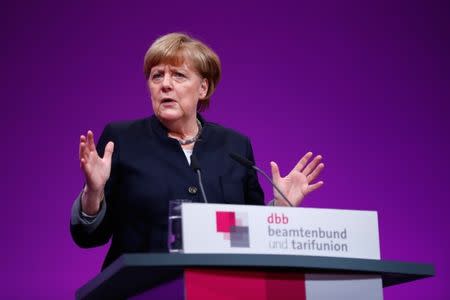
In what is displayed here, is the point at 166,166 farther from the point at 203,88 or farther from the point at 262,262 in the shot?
the point at 262,262

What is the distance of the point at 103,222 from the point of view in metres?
2.61

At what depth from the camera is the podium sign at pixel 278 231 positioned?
194cm

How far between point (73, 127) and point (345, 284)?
5.71 feet

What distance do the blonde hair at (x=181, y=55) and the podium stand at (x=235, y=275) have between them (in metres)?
0.95

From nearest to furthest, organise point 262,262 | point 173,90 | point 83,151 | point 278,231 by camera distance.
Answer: point 262,262 → point 278,231 → point 83,151 → point 173,90

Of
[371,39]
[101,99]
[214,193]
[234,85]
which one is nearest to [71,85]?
[101,99]

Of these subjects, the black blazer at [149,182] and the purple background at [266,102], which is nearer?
the black blazer at [149,182]

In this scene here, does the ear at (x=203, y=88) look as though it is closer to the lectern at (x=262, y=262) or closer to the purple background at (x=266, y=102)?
the purple background at (x=266, y=102)

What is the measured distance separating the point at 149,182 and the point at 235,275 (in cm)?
81

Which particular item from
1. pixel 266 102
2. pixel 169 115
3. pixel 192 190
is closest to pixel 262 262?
pixel 192 190

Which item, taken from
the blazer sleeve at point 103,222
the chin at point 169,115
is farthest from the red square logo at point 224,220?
the chin at point 169,115

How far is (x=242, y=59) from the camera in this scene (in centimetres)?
384

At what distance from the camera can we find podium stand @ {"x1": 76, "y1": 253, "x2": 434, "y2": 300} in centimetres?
185

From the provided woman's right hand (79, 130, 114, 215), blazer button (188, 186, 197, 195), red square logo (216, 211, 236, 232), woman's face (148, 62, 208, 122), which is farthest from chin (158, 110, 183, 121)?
red square logo (216, 211, 236, 232)
